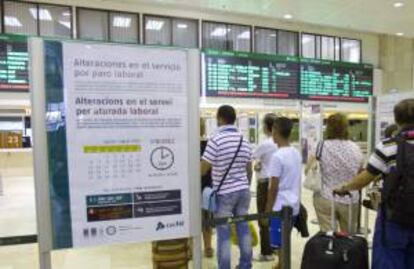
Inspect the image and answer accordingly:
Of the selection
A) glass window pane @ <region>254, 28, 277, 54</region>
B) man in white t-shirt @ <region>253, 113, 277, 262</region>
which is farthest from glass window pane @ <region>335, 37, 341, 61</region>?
man in white t-shirt @ <region>253, 113, 277, 262</region>

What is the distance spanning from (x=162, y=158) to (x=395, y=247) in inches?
57.3

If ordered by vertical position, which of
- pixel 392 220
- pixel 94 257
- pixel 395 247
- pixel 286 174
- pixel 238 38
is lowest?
pixel 94 257

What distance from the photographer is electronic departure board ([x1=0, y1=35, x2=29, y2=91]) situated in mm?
7012

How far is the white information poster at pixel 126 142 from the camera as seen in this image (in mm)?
1560

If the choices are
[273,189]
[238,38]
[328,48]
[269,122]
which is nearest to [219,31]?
[238,38]

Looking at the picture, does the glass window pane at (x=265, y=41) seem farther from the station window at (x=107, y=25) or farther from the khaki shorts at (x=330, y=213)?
the khaki shorts at (x=330, y=213)

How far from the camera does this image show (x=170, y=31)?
8.55 meters

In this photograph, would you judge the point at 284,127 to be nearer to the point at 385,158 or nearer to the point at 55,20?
the point at 385,158

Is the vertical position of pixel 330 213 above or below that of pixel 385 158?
below

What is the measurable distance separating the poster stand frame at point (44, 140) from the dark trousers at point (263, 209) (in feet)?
5.57

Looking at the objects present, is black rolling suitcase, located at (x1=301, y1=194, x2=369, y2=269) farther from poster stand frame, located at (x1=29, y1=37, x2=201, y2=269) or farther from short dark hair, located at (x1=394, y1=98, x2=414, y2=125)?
poster stand frame, located at (x1=29, y1=37, x2=201, y2=269)

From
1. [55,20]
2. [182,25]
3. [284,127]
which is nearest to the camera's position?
[284,127]

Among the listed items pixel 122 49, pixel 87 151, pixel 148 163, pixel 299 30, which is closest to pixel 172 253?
pixel 148 163

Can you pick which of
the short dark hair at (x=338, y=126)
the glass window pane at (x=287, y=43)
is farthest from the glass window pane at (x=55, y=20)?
the short dark hair at (x=338, y=126)
